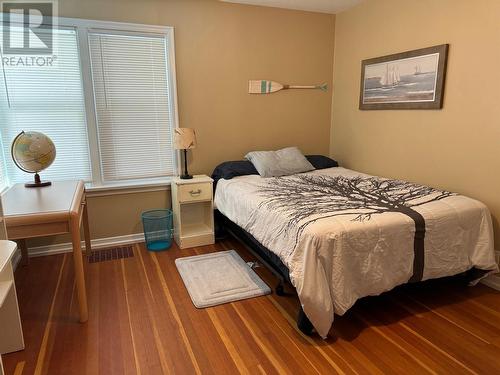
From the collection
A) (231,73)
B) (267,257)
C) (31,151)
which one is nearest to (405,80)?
(231,73)

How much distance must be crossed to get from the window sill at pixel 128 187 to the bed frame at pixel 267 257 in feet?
2.07

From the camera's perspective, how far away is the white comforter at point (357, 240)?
187cm

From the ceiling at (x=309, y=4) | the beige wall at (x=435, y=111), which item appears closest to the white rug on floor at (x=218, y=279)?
the beige wall at (x=435, y=111)

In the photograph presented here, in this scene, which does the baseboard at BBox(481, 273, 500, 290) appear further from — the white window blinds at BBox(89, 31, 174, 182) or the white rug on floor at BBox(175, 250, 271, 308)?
the white window blinds at BBox(89, 31, 174, 182)

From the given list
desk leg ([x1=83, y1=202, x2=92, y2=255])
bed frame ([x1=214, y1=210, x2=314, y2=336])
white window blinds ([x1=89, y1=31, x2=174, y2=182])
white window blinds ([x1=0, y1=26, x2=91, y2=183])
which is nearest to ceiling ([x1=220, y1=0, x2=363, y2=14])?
white window blinds ([x1=89, y1=31, x2=174, y2=182])

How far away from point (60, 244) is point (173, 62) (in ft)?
6.76

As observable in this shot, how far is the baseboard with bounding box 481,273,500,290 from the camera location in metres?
2.50

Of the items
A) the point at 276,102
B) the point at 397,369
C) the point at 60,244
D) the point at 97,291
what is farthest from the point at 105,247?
the point at 397,369

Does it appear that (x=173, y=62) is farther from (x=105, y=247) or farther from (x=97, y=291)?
(x=97, y=291)

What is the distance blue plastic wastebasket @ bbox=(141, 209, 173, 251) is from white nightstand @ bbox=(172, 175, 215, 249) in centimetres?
8

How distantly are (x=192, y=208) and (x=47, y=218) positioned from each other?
71.2 inches

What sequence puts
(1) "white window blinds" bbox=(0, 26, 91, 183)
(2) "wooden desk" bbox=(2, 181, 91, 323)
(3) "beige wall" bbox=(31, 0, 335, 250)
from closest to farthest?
1. (2) "wooden desk" bbox=(2, 181, 91, 323)
2. (1) "white window blinds" bbox=(0, 26, 91, 183)
3. (3) "beige wall" bbox=(31, 0, 335, 250)

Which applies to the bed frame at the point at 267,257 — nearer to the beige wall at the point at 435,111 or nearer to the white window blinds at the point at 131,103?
the white window blinds at the point at 131,103

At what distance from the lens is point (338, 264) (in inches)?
73.7
